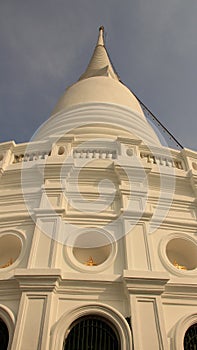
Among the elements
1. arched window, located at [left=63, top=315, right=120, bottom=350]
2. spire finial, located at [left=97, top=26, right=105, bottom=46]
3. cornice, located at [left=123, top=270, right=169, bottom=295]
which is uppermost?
spire finial, located at [left=97, top=26, right=105, bottom=46]

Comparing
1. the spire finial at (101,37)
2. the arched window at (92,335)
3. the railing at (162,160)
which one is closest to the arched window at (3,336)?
the arched window at (92,335)

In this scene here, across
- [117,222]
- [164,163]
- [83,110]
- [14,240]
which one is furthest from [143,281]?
[83,110]

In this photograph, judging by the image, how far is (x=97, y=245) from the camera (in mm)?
9062

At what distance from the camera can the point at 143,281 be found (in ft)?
23.3

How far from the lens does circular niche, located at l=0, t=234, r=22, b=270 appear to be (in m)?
8.92

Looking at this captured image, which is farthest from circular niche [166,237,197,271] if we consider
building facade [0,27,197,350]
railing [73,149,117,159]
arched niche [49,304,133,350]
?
railing [73,149,117,159]

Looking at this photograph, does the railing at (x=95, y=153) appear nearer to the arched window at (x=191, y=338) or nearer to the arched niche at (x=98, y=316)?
the arched niche at (x=98, y=316)

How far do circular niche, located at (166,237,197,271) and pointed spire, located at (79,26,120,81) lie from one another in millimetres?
18225

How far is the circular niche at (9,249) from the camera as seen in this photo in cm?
892

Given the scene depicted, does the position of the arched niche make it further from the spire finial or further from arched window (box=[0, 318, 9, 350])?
the spire finial

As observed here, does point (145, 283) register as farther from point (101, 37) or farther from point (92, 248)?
point (101, 37)

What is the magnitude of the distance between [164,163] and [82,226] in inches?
158

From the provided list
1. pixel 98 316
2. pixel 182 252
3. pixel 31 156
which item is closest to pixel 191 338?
pixel 98 316

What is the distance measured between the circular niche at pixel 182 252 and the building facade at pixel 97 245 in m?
0.03
